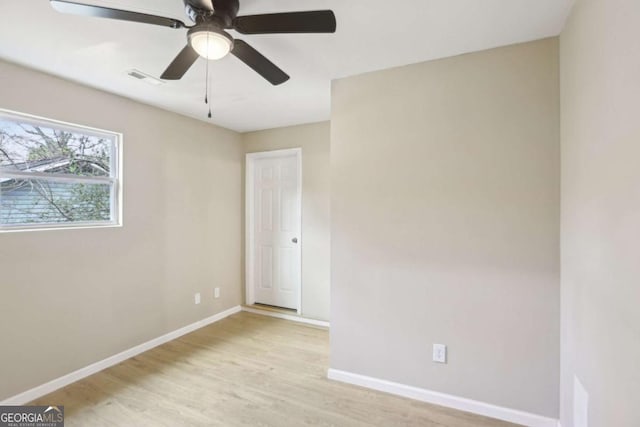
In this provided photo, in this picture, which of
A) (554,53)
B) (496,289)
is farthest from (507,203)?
(554,53)

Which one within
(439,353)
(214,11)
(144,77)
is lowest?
(439,353)

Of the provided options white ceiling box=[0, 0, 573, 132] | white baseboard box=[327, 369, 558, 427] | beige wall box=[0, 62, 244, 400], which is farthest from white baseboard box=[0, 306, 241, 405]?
white ceiling box=[0, 0, 573, 132]

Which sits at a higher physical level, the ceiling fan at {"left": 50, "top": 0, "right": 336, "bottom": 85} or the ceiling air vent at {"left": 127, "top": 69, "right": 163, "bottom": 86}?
the ceiling air vent at {"left": 127, "top": 69, "right": 163, "bottom": 86}

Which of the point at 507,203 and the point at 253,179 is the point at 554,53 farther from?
the point at 253,179

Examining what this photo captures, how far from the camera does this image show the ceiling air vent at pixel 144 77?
7.87 ft

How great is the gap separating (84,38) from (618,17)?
8.86ft

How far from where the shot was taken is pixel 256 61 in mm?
1672

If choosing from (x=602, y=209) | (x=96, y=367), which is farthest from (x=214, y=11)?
(x=96, y=367)

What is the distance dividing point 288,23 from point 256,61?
366 mm

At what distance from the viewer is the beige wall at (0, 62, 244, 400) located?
7.46 ft

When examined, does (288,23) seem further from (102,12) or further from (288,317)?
(288,317)

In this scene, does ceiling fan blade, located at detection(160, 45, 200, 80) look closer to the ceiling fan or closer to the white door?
the ceiling fan

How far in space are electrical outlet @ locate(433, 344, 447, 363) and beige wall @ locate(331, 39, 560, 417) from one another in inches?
1.8

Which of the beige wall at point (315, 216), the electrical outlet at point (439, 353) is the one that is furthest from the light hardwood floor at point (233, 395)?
the beige wall at point (315, 216)
